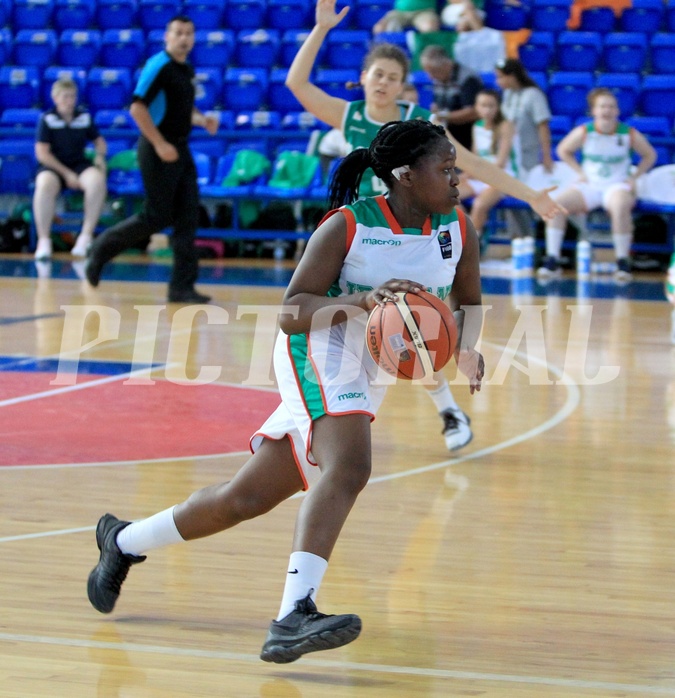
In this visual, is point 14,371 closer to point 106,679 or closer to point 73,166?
point 106,679

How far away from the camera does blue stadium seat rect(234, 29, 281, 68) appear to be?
15.9m

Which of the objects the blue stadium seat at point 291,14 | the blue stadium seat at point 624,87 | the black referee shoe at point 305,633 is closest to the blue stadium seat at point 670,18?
the blue stadium seat at point 624,87

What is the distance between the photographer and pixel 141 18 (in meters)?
16.9

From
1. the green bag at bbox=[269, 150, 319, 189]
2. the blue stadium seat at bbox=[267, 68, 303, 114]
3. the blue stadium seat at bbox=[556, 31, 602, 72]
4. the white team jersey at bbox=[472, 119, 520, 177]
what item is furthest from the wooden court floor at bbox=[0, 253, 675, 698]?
the blue stadium seat at bbox=[267, 68, 303, 114]

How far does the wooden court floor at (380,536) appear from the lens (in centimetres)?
312

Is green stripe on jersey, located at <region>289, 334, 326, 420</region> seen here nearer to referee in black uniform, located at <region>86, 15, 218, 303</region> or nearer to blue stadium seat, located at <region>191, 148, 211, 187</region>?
referee in black uniform, located at <region>86, 15, 218, 303</region>

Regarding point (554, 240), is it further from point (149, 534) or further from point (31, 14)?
point (149, 534)

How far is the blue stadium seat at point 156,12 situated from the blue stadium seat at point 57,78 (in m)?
1.09

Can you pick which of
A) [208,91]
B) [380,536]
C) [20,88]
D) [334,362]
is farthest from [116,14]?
[334,362]

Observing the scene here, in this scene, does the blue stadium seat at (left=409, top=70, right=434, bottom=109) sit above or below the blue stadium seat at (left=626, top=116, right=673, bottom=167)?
above

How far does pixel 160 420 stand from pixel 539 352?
3.07m

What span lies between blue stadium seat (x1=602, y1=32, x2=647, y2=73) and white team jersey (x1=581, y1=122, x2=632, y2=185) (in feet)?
7.62

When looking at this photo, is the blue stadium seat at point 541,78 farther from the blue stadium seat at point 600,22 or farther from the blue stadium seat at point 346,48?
the blue stadium seat at point 346,48

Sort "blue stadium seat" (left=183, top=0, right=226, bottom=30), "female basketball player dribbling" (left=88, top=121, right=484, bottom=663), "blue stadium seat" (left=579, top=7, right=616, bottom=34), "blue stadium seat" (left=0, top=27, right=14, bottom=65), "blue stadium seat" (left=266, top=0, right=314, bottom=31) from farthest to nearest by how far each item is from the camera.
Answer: "blue stadium seat" (left=0, top=27, right=14, bottom=65), "blue stadium seat" (left=183, top=0, right=226, bottom=30), "blue stadium seat" (left=266, top=0, right=314, bottom=31), "blue stadium seat" (left=579, top=7, right=616, bottom=34), "female basketball player dribbling" (left=88, top=121, right=484, bottom=663)
